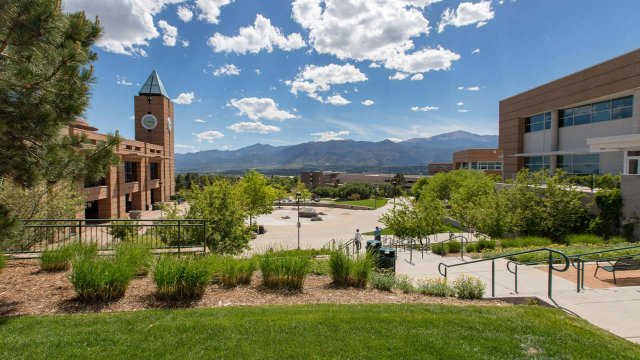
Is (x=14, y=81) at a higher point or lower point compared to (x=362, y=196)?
higher

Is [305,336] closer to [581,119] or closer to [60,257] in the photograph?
[60,257]

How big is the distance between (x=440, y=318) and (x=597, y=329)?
253cm

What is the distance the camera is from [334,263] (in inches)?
292

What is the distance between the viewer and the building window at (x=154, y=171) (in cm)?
4940

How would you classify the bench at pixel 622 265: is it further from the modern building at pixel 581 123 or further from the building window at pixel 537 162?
the building window at pixel 537 162

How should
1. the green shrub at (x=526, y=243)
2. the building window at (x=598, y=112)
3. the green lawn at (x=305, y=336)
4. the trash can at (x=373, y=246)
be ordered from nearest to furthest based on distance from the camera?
the green lawn at (x=305, y=336)
the trash can at (x=373, y=246)
the green shrub at (x=526, y=243)
the building window at (x=598, y=112)

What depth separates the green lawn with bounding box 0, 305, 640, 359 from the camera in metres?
4.04

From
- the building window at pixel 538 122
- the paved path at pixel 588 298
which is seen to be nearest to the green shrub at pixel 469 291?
the paved path at pixel 588 298

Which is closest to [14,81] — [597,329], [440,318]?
[440,318]

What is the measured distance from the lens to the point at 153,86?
53969 mm

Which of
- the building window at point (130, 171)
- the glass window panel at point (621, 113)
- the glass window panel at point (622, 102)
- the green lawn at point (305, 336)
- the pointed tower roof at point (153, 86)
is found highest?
the pointed tower roof at point (153, 86)

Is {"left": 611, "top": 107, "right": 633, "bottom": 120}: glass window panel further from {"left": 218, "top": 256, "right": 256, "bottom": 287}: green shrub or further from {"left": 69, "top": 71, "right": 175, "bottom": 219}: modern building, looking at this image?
{"left": 69, "top": 71, "right": 175, "bottom": 219}: modern building

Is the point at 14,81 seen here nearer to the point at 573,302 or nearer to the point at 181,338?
the point at 181,338

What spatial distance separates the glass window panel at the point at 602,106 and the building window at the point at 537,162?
272 inches
